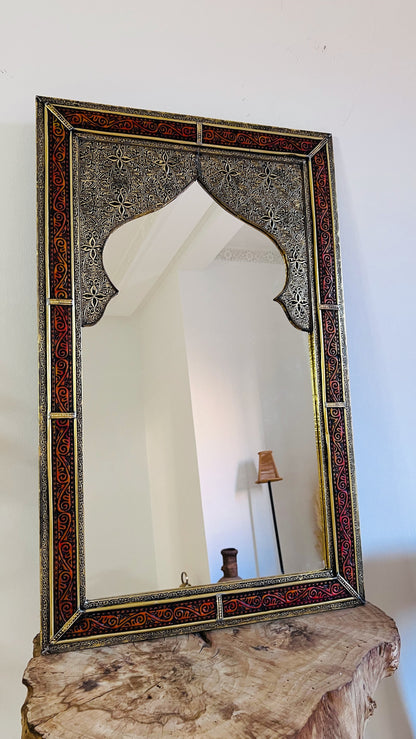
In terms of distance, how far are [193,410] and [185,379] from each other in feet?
0.24

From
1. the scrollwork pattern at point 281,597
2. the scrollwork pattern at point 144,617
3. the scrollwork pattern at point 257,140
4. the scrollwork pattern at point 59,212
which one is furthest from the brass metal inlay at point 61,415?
the scrollwork pattern at point 257,140

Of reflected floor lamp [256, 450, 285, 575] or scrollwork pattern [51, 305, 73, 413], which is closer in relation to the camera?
scrollwork pattern [51, 305, 73, 413]

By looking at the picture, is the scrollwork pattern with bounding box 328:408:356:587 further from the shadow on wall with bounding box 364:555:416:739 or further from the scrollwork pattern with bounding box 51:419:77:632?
the scrollwork pattern with bounding box 51:419:77:632

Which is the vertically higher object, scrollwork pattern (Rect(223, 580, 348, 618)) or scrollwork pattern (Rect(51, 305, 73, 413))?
scrollwork pattern (Rect(51, 305, 73, 413))

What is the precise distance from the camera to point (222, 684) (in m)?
0.97

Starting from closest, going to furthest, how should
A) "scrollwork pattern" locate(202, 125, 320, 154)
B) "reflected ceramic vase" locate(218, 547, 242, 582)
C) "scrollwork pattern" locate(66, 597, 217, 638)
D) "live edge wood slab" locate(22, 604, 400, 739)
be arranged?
"live edge wood slab" locate(22, 604, 400, 739)
"scrollwork pattern" locate(66, 597, 217, 638)
"reflected ceramic vase" locate(218, 547, 242, 582)
"scrollwork pattern" locate(202, 125, 320, 154)

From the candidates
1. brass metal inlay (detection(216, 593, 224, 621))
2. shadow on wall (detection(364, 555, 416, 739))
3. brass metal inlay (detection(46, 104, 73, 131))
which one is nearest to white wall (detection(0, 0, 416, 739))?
shadow on wall (detection(364, 555, 416, 739))

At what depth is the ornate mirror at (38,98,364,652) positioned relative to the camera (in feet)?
4.16

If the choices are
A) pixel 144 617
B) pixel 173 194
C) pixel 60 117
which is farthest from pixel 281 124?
pixel 144 617

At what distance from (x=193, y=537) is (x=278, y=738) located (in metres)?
0.55

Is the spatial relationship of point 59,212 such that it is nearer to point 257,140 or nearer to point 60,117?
point 60,117

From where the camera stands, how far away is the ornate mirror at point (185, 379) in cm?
127

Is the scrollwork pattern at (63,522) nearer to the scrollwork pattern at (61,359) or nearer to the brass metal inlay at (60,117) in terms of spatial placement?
the scrollwork pattern at (61,359)

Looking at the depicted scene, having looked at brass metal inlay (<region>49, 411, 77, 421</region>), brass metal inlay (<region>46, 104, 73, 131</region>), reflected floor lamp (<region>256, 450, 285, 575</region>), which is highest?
brass metal inlay (<region>46, 104, 73, 131</region>)
